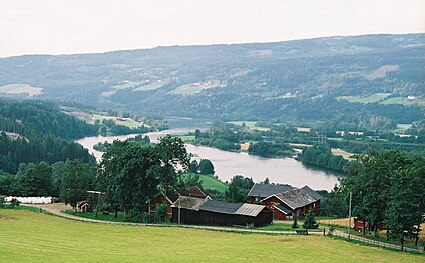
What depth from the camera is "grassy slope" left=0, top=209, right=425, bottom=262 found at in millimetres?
28031

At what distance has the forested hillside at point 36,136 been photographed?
91.1m

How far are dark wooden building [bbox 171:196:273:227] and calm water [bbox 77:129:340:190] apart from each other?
104ft

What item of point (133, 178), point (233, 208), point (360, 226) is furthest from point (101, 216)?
point (360, 226)

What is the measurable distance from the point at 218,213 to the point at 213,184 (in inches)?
1139

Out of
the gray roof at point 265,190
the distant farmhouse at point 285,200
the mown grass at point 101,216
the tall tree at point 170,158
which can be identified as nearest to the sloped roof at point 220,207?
the tall tree at point 170,158

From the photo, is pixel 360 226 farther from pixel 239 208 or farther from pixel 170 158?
pixel 170 158

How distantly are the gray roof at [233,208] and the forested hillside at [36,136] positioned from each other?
1787 inches

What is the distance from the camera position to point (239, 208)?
49.1 m

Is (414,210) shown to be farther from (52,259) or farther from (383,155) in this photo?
(52,259)

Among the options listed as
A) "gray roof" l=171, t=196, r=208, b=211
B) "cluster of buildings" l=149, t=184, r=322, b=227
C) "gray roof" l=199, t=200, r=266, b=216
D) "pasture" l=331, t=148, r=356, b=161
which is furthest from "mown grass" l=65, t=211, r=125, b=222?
"pasture" l=331, t=148, r=356, b=161

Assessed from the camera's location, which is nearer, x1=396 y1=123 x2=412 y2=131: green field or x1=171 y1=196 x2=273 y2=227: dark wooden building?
x1=171 y1=196 x2=273 y2=227: dark wooden building

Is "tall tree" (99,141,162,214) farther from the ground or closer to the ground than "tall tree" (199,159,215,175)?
farther from the ground

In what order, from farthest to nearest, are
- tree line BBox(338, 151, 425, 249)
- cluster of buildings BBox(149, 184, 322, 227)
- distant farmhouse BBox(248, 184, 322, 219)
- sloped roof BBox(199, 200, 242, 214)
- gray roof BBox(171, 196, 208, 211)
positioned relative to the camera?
1. distant farmhouse BBox(248, 184, 322, 219)
2. gray roof BBox(171, 196, 208, 211)
3. sloped roof BBox(199, 200, 242, 214)
4. cluster of buildings BBox(149, 184, 322, 227)
5. tree line BBox(338, 151, 425, 249)

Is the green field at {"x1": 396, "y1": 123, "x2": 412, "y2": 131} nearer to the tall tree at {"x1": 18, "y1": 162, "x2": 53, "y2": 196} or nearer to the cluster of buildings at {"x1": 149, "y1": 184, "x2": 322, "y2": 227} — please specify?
the cluster of buildings at {"x1": 149, "y1": 184, "x2": 322, "y2": 227}
